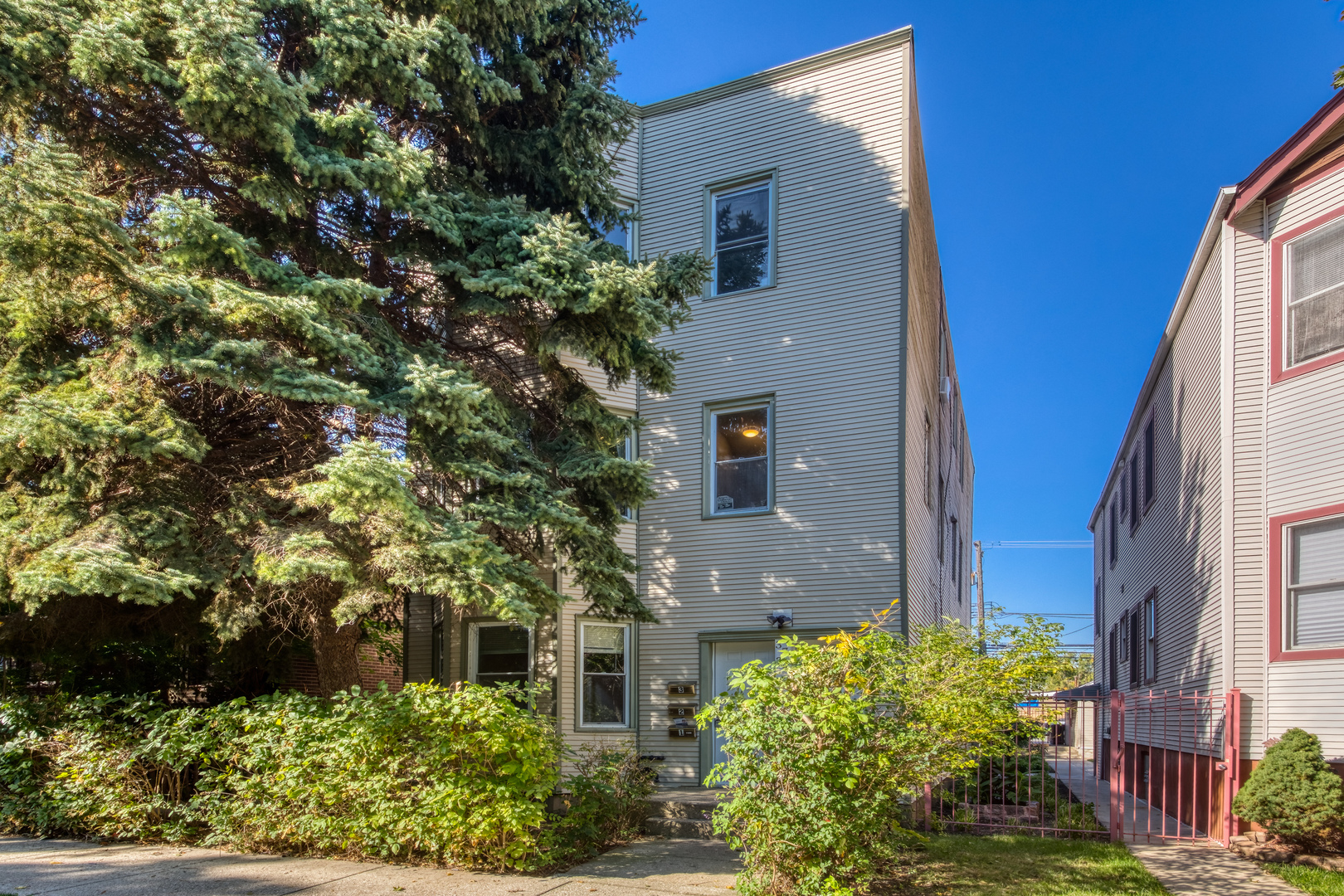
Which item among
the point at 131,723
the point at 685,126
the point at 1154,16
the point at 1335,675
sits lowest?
the point at 131,723

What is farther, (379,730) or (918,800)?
(918,800)

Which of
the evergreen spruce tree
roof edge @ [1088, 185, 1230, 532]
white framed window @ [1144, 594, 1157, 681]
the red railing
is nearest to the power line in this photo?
roof edge @ [1088, 185, 1230, 532]

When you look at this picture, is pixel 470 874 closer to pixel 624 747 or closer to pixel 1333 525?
pixel 624 747

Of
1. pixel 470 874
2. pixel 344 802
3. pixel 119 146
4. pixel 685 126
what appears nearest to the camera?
pixel 470 874

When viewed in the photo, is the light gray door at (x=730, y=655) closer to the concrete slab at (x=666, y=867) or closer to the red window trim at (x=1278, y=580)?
the concrete slab at (x=666, y=867)

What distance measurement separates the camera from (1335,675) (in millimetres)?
9375

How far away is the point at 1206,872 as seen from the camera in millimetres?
8531

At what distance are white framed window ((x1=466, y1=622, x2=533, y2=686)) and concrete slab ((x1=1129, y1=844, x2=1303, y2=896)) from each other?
760 cm

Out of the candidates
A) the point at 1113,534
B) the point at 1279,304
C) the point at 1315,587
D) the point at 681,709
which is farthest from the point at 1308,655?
the point at 1113,534

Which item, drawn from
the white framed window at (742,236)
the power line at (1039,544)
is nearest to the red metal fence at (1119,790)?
the white framed window at (742,236)

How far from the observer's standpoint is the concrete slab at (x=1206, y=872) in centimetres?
779

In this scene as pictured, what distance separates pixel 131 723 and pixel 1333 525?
501 inches

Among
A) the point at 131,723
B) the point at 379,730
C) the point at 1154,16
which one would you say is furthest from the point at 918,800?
the point at 1154,16

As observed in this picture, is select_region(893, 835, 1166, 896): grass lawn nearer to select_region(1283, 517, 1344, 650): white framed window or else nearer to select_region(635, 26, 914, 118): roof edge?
select_region(1283, 517, 1344, 650): white framed window
